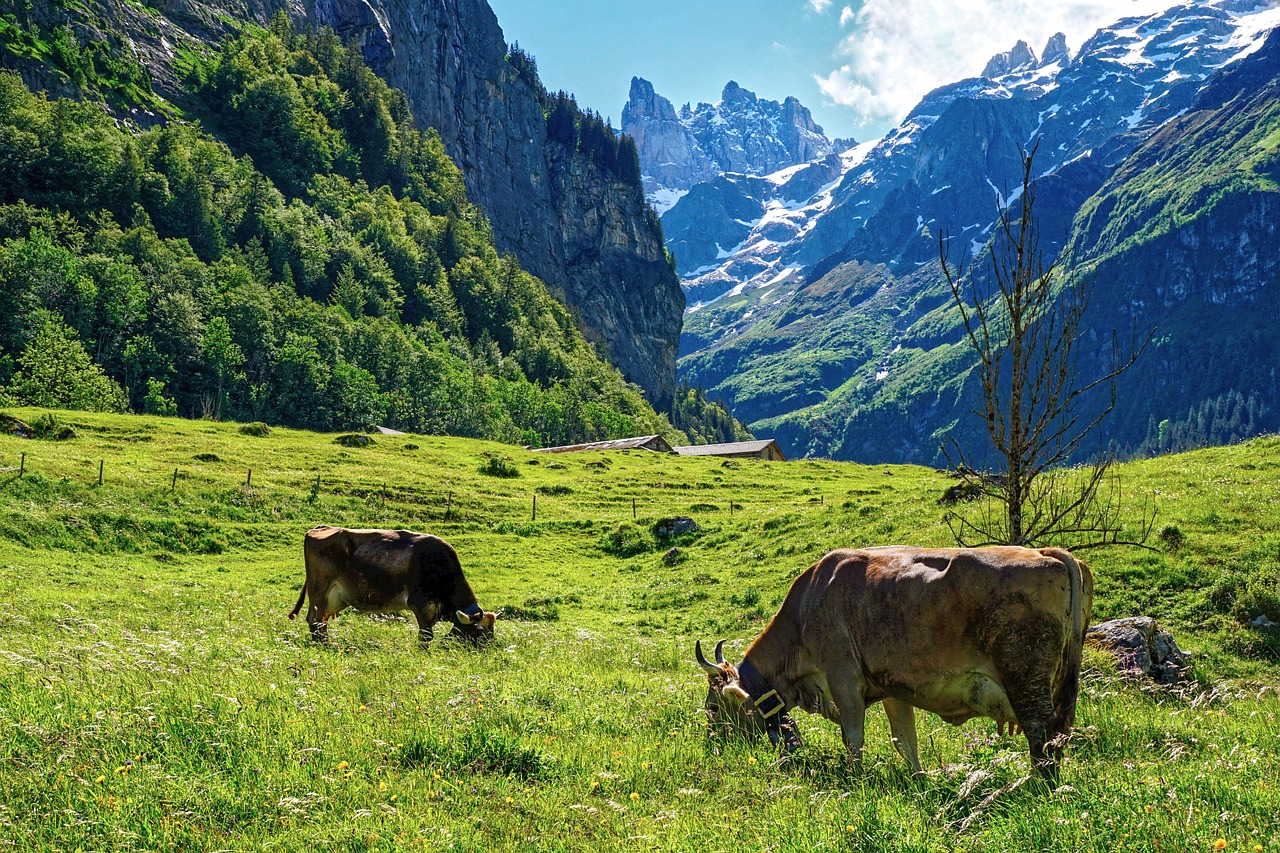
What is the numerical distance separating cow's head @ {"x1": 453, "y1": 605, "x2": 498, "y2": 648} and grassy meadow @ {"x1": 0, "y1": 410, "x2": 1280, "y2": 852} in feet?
1.30

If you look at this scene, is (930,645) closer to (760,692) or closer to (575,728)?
(760,692)

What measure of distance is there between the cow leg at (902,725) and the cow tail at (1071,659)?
173 cm

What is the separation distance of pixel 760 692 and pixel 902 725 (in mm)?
1786

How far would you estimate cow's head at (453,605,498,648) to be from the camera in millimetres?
17031

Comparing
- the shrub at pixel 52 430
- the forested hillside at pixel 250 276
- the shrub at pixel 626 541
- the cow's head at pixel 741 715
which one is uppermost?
the forested hillside at pixel 250 276

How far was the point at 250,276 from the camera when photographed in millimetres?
121688

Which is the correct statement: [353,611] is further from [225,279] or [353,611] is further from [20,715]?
[225,279]

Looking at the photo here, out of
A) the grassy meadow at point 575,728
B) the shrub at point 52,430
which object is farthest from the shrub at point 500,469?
the grassy meadow at point 575,728

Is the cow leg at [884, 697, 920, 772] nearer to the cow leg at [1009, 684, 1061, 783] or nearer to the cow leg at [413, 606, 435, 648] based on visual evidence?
the cow leg at [1009, 684, 1061, 783]

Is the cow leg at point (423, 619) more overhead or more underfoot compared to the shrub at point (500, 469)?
more underfoot

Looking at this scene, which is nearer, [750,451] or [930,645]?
[930,645]

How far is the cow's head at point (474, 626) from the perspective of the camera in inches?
671

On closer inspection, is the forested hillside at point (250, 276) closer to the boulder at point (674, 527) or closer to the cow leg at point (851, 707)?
the boulder at point (674, 527)

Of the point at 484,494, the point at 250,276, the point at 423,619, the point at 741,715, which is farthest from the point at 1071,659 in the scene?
the point at 250,276
